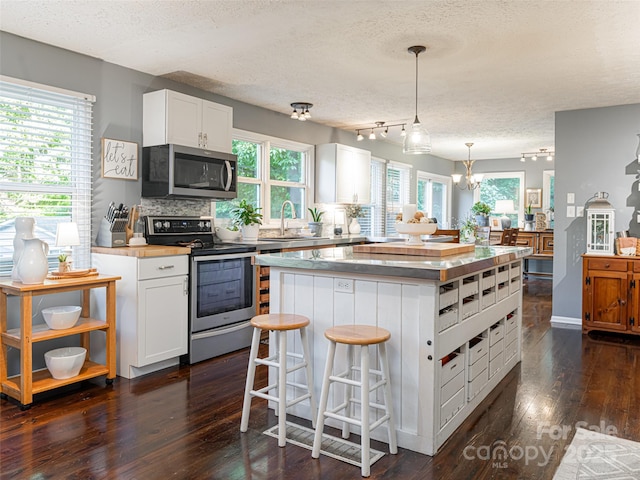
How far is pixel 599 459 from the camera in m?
2.30

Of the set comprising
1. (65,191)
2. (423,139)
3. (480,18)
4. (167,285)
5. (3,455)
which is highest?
(480,18)

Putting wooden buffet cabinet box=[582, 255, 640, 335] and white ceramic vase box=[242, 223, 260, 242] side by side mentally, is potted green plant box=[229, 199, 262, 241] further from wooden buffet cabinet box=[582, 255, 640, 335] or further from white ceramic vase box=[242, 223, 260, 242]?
wooden buffet cabinet box=[582, 255, 640, 335]

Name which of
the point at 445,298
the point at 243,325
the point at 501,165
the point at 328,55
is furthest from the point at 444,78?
the point at 501,165

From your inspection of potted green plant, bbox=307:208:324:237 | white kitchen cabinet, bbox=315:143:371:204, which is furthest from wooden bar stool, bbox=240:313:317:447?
white kitchen cabinet, bbox=315:143:371:204

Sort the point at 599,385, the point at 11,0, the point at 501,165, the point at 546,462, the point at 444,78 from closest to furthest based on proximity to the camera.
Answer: the point at 546,462 → the point at 11,0 → the point at 599,385 → the point at 444,78 → the point at 501,165

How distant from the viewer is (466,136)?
7.14 metres

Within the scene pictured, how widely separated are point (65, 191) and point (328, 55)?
7.14 feet

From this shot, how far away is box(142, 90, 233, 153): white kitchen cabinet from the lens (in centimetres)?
397

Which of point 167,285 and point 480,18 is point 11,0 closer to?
point 167,285

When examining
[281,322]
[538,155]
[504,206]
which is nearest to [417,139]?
[281,322]

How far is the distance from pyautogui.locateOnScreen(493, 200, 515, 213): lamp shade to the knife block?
7.57 m

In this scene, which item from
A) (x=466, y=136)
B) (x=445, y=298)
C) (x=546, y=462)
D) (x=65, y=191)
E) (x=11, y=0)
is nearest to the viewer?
(x=546, y=462)

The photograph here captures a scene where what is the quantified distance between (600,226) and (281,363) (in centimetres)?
407

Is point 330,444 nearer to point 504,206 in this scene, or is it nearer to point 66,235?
point 66,235
